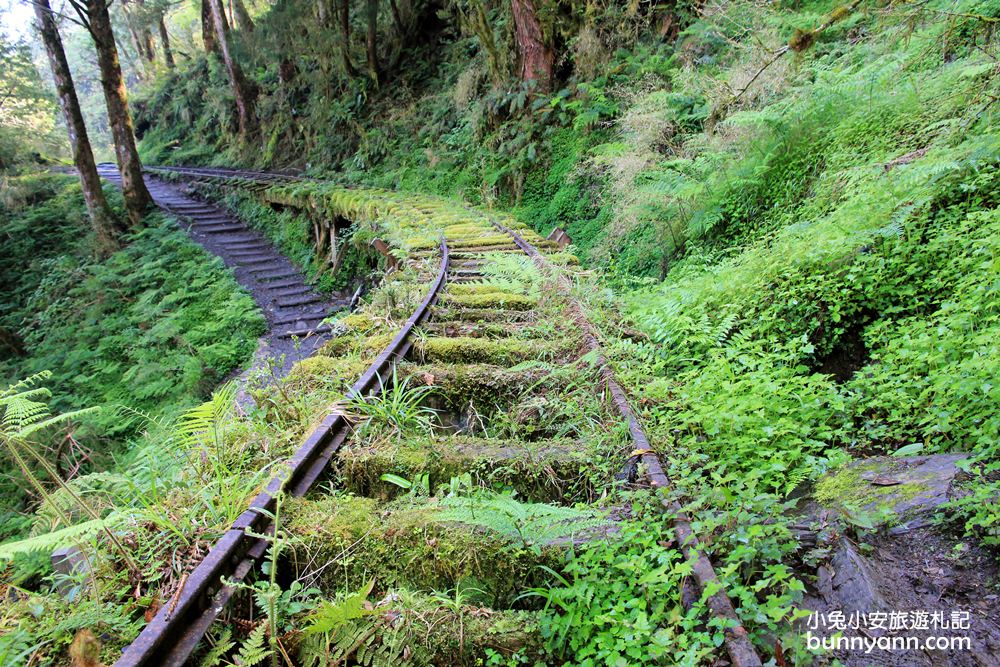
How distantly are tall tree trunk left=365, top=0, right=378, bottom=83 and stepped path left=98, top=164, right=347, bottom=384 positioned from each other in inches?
287

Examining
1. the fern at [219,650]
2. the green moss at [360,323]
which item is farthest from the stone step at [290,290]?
the fern at [219,650]

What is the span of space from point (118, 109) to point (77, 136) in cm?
193

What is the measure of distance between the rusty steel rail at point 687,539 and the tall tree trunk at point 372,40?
719 inches

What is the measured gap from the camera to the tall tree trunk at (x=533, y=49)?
11.4m

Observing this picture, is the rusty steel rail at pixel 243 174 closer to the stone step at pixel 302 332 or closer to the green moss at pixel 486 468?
the stone step at pixel 302 332

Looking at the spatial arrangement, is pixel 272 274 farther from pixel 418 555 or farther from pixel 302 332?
pixel 418 555

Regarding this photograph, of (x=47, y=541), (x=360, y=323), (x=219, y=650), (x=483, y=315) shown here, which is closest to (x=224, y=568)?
(x=219, y=650)

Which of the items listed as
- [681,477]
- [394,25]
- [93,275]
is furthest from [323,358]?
[394,25]

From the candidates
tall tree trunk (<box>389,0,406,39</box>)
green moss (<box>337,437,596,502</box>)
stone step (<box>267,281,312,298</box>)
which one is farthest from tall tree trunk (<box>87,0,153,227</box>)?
green moss (<box>337,437,596,502</box>)

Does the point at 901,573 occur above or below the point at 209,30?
below

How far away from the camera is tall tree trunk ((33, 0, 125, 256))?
40.3 feet

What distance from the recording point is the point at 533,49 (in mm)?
11578

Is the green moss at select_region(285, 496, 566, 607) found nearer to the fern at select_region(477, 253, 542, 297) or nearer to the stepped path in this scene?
the fern at select_region(477, 253, 542, 297)

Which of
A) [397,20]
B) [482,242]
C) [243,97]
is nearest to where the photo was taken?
[482,242]
